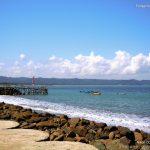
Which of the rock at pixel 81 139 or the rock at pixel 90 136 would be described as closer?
the rock at pixel 81 139

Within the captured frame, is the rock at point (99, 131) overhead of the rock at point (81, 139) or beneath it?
overhead

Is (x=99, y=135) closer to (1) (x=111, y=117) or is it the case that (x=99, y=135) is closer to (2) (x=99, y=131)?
(2) (x=99, y=131)

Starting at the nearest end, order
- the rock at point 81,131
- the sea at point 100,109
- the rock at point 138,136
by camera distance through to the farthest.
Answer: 1. the rock at point 138,136
2. the rock at point 81,131
3. the sea at point 100,109

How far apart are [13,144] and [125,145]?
10.3 ft

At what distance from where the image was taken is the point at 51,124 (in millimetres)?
13711

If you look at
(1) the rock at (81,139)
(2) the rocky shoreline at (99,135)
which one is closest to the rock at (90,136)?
(2) the rocky shoreline at (99,135)

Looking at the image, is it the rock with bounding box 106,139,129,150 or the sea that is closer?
the rock with bounding box 106,139,129,150

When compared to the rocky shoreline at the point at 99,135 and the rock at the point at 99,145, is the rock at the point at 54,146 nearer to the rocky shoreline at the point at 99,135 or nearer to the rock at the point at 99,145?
the rock at the point at 99,145

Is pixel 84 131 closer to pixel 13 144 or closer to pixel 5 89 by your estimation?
pixel 13 144

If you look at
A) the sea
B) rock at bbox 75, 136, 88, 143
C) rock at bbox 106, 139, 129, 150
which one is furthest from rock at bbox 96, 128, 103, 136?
the sea

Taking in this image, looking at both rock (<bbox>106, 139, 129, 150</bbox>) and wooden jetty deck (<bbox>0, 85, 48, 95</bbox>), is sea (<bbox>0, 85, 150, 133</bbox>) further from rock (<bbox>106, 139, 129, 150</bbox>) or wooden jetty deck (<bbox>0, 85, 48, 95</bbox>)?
wooden jetty deck (<bbox>0, 85, 48, 95</bbox>)

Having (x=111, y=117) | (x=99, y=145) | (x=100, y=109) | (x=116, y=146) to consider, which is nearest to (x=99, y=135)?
(x=99, y=145)

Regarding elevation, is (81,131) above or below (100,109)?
above

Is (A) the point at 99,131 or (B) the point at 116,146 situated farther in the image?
(A) the point at 99,131
